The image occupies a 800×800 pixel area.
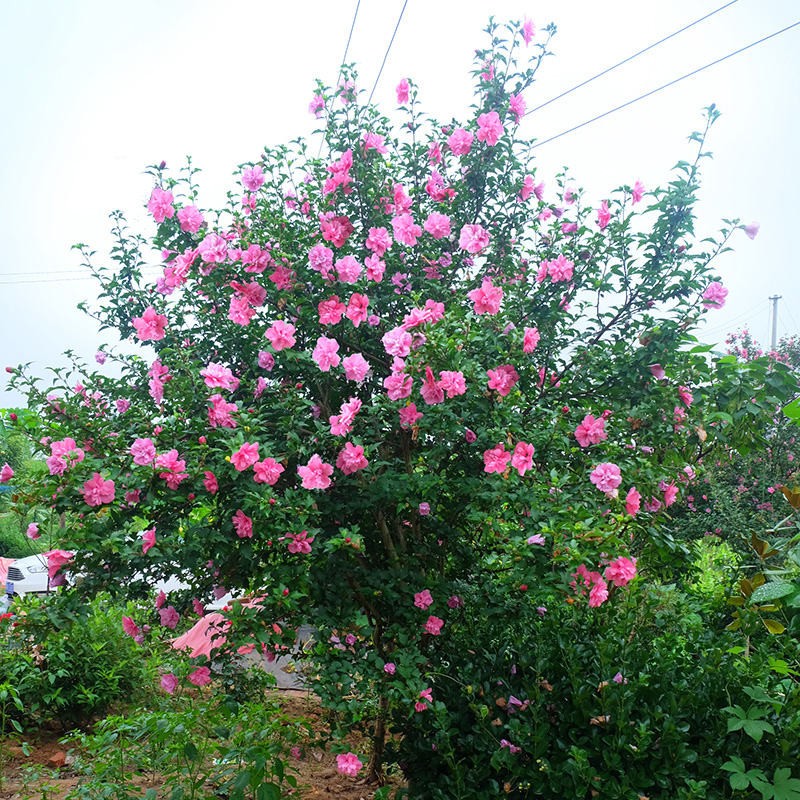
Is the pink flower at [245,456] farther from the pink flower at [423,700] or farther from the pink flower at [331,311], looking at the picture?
the pink flower at [423,700]

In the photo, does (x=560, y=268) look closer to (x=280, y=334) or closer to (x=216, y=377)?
(x=280, y=334)

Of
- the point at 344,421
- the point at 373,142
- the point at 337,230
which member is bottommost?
the point at 344,421

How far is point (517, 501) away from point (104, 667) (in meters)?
2.73

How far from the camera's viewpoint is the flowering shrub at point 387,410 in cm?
219

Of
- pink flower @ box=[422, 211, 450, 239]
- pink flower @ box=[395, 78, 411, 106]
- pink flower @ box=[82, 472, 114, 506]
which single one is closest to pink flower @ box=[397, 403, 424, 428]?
pink flower @ box=[422, 211, 450, 239]

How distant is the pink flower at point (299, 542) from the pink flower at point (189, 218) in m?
1.24

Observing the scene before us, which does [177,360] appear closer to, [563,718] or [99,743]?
[99,743]

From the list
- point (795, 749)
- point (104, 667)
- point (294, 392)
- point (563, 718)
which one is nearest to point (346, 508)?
point (294, 392)

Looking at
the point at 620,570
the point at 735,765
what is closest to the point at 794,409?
the point at 620,570

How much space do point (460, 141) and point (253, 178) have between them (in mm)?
795

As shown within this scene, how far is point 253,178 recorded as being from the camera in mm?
2943

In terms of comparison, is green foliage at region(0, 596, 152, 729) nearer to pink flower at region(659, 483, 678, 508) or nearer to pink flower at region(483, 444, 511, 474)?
pink flower at region(483, 444, 511, 474)

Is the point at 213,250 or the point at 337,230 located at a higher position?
the point at 337,230

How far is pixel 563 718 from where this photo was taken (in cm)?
218
